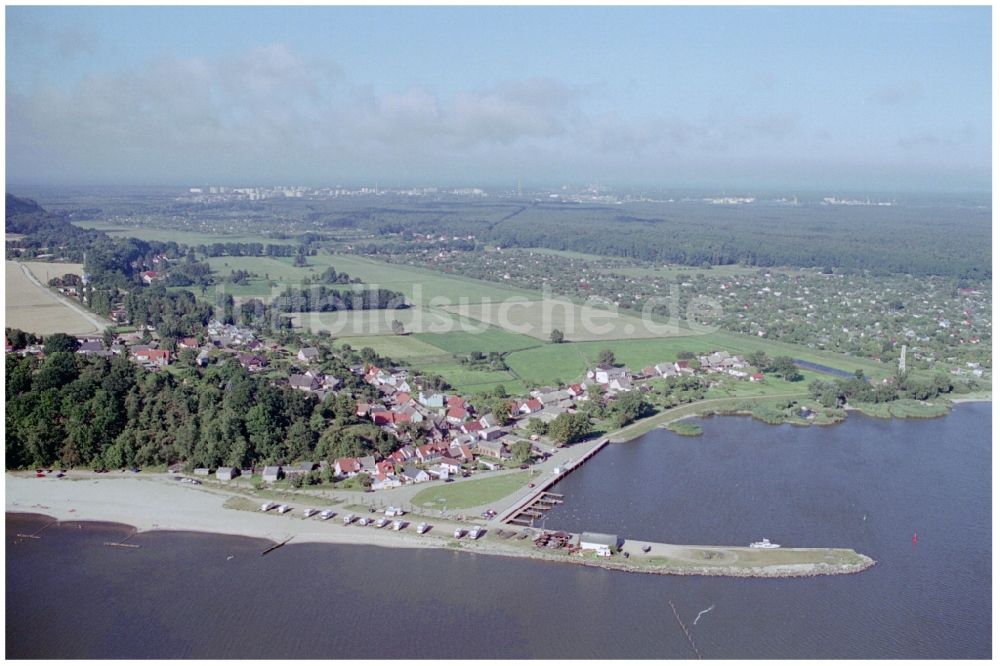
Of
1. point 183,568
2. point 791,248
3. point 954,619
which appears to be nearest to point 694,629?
point 954,619

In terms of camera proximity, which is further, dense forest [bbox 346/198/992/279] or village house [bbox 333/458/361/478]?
dense forest [bbox 346/198/992/279]

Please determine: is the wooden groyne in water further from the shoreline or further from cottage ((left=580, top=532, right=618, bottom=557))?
cottage ((left=580, top=532, right=618, bottom=557))

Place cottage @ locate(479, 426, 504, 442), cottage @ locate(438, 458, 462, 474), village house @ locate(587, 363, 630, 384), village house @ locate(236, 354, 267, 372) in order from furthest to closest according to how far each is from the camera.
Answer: village house @ locate(236, 354, 267, 372) → village house @ locate(587, 363, 630, 384) → cottage @ locate(479, 426, 504, 442) → cottage @ locate(438, 458, 462, 474)

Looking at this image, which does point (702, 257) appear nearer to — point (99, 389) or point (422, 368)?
point (422, 368)

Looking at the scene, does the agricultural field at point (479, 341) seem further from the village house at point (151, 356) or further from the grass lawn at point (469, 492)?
the grass lawn at point (469, 492)

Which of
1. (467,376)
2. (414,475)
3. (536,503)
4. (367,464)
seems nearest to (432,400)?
(467,376)

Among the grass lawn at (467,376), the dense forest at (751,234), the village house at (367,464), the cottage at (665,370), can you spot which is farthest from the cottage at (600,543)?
the dense forest at (751,234)

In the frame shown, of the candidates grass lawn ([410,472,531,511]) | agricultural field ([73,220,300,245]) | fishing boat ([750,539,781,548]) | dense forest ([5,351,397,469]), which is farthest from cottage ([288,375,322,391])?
agricultural field ([73,220,300,245])
